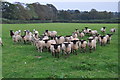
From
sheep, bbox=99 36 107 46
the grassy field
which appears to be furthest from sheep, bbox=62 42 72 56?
sheep, bbox=99 36 107 46

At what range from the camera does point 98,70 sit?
10.8m

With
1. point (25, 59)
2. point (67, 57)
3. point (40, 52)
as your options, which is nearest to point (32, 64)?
point (25, 59)

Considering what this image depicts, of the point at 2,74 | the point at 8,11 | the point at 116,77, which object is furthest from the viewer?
the point at 8,11

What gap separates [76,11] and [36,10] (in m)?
26.7

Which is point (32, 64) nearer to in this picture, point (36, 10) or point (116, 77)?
point (116, 77)

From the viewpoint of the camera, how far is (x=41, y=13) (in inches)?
4811

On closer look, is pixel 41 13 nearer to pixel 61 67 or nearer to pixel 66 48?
pixel 66 48

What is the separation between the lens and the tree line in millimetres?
94613

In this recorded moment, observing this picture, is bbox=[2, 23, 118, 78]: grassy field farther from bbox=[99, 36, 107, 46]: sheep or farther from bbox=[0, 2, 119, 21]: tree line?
bbox=[0, 2, 119, 21]: tree line

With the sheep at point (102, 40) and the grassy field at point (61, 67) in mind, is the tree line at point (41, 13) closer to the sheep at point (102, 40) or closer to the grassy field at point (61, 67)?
the sheep at point (102, 40)

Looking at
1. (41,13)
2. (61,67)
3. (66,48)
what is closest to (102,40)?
(66,48)

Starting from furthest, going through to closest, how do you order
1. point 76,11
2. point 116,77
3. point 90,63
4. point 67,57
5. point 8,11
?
point 76,11, point 8,11, point 67,57, point 90,63, point 116,77

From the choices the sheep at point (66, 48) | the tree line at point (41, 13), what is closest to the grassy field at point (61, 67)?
the sheep at point (66, 48)

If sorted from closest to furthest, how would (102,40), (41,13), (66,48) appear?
(66,48) < (102,40) < (41,13)
